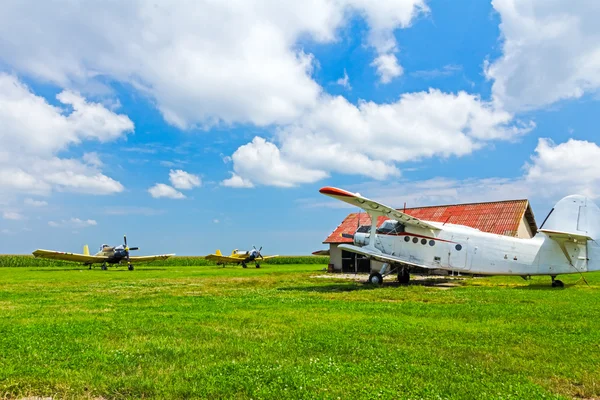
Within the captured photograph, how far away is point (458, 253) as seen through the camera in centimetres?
1986

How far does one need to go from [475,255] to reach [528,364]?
47.7ft

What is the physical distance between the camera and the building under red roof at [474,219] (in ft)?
98.5

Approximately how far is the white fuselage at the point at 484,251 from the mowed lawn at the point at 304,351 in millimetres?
7304

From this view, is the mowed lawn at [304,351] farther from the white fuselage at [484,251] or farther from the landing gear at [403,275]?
the landing gear at [403,275]

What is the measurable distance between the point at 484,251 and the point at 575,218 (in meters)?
4.12

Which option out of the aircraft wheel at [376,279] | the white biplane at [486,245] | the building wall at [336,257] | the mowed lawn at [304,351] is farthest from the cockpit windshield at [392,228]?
the building wall at [336,257]

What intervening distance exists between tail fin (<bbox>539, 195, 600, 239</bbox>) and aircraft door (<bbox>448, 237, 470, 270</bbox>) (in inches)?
131

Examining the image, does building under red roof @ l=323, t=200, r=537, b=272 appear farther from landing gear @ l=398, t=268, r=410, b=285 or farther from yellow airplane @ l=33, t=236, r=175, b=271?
yellow airplane @ l=33, t=236, r=175, b=271

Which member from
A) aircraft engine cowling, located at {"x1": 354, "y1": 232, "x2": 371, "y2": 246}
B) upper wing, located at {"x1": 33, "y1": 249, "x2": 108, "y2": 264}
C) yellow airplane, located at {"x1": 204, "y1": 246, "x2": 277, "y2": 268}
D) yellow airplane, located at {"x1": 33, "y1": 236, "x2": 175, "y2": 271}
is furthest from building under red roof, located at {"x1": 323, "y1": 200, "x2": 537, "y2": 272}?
upper wing, located at {"x1": 33, "y1": 249, "x2": 108, "y2": 264}

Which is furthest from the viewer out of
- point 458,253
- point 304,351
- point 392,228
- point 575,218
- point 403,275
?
point 392,228

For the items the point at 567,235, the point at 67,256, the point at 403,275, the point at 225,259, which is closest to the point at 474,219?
the point at 403,275

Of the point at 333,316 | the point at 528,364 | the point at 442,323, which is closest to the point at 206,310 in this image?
the point at 333,316

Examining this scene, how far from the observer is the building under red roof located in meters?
30.0

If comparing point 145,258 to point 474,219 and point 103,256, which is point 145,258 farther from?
point 474,219
